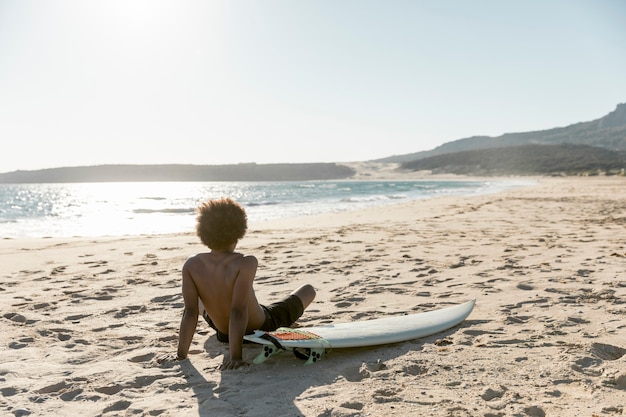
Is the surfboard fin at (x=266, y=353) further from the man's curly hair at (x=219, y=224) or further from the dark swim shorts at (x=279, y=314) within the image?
the man's curly hair at (x=219, y=224)

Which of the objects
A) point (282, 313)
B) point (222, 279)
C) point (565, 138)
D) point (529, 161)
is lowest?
point (282, 313)

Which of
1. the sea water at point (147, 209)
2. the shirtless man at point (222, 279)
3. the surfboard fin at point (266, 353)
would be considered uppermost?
the shirtless man at point (222, 279)

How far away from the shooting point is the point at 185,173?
119250mm

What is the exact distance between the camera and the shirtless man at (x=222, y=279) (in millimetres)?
3105

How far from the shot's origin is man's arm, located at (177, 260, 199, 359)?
127 inches

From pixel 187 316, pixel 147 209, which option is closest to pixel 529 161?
pixel 147 209

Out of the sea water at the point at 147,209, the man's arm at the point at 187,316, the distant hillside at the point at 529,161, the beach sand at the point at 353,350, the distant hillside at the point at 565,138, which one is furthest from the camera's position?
the distant hillside at the point at 565,138

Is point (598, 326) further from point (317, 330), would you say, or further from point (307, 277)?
point (307, 277)

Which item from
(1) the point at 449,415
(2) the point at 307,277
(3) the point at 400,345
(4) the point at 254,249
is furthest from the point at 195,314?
(4) the point at 254,249

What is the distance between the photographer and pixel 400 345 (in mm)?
3395

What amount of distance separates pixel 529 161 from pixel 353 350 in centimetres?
8888

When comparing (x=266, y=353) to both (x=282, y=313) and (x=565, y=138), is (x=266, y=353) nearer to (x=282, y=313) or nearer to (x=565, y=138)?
(x=282, y=313)

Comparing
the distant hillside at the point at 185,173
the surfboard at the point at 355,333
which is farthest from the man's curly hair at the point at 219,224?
the distant hillside at the point at 185,173

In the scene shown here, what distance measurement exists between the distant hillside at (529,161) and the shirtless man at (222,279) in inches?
2736
